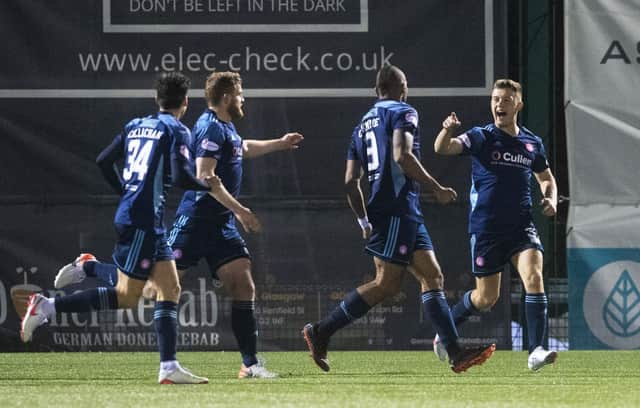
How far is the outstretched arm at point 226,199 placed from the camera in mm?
8672

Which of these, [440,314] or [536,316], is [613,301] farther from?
[440,314]

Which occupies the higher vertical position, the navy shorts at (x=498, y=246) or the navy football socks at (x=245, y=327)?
the navy shorts at (x=498, y=246)

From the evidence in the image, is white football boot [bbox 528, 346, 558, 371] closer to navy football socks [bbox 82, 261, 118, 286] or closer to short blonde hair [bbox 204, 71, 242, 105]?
short blonde hair [bbox 204, 71, 242, 105]

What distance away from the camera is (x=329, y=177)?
43.3 feet

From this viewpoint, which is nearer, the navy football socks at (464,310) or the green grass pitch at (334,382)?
the green grass pitch at (334,382)

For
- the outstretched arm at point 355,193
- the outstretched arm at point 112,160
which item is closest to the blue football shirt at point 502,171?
the outstretched arm at point 355,193

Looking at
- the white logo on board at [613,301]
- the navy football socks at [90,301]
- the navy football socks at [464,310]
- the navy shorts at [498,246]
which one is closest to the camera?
the navy football socks at [90,301]

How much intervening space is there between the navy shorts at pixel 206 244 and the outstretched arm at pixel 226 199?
0.85ft

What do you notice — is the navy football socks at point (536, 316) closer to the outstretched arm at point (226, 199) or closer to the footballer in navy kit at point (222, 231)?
the footballer in navy kit at point (222, 231)

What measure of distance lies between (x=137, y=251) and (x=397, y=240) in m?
1.81

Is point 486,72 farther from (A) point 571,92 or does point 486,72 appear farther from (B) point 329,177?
(B) point 329,177

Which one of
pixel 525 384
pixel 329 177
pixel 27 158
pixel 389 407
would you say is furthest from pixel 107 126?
pixel 389 407

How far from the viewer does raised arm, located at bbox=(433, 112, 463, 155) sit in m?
9.68

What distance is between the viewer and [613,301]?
13.1m
